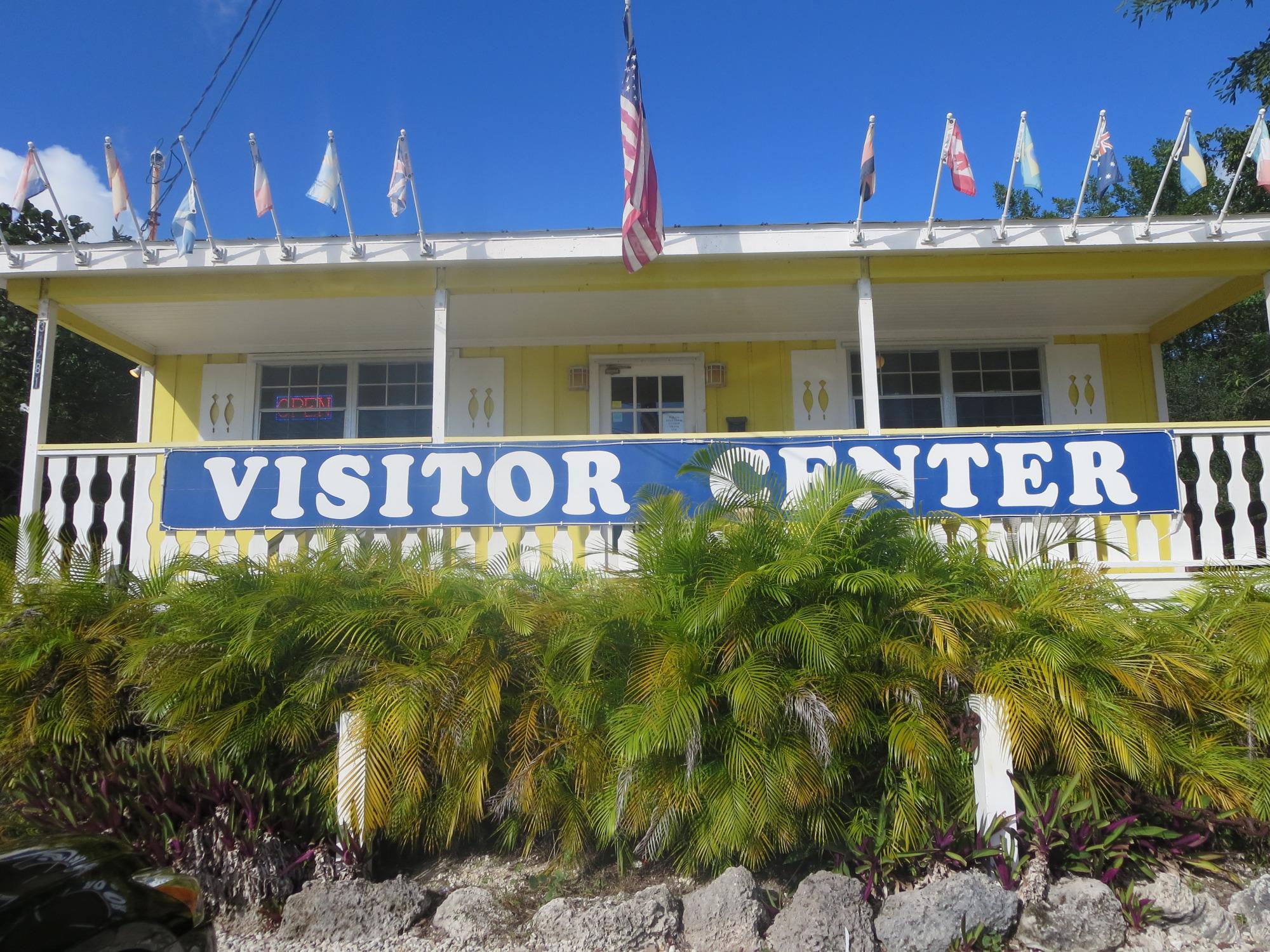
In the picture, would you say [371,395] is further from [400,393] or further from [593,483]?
[593,483]

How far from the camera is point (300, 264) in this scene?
7.28m

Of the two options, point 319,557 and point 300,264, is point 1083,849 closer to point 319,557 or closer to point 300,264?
point 319,557

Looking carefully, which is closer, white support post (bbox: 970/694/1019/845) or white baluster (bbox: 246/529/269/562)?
white support post (bbox: 970/694/1019/845)

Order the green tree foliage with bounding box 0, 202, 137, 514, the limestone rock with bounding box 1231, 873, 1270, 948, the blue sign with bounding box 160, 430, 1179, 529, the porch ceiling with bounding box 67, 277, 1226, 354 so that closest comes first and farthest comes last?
the limestone rock with bounding box 1231, 873, 1270, 948 < the blue sign with bounding box 160, 430, 1179, 529 < the porch ceiling with bounding box 67, 277, 1226, 354 < the green tree foliage with bounding box 0, 202, 137, 514

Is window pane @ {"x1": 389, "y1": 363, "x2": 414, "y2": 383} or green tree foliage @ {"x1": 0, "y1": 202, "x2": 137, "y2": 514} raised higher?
green tree foliage @ {"x1": 0, "y1": 202, "x2": 137, "y2": 514}

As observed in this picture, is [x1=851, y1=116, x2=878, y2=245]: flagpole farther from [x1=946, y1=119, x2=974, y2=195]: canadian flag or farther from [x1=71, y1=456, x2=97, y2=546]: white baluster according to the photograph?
[x1=71, y1=456, x2=97, y2=546]: white baluster

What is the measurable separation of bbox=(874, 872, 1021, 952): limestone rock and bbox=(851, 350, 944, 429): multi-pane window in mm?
5823

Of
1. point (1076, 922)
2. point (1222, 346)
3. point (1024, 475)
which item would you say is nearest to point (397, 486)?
point (1024, 475)

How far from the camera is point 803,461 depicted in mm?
6738

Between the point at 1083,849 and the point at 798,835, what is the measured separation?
4.39 ft

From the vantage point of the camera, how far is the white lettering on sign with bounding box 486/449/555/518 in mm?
6719

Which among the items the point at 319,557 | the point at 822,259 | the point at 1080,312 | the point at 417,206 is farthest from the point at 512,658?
the point at 1080,312

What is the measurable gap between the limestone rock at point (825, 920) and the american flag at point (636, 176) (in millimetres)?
4273

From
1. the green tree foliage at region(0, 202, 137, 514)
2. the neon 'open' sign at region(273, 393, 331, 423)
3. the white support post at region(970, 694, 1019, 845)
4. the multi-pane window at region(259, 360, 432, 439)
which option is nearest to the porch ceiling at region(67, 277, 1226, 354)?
the multi-pane window at region(259, 360, 432, 439)
